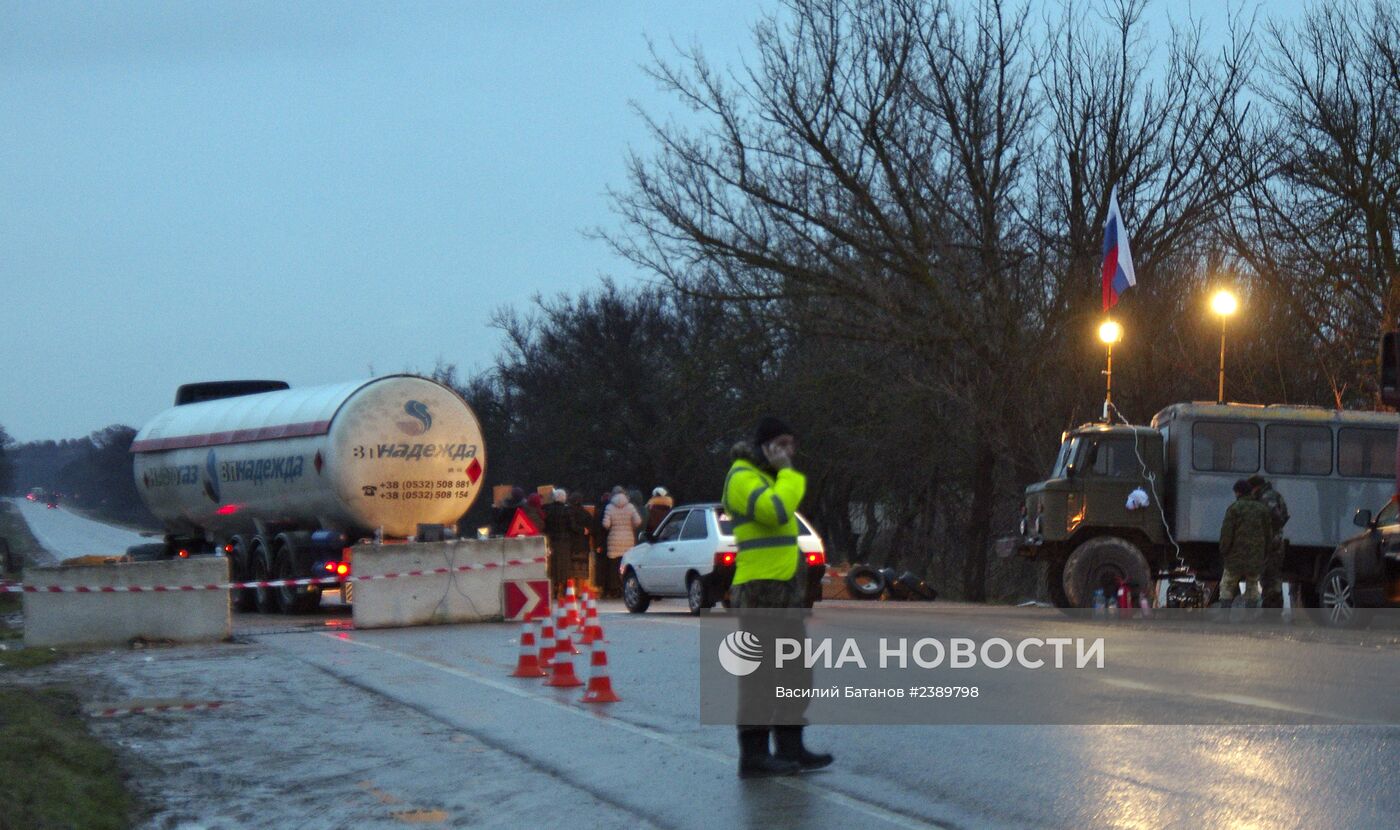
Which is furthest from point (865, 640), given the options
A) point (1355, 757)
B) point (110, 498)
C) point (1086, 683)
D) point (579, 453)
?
point (110, 498)

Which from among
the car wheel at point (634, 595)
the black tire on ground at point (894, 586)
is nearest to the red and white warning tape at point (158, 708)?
the car wheel at point (634, 595)

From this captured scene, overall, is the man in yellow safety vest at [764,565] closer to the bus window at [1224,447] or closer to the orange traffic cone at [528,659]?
the orange traffic cone at [528,659]

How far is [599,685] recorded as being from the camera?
1229cm

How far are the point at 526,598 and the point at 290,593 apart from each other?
588 cm

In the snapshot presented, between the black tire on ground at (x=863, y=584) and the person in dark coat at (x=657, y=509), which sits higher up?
the person in dark coat at (x=657, y=509)

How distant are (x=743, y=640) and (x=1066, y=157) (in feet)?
86.4

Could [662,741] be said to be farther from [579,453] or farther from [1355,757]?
[579,453]

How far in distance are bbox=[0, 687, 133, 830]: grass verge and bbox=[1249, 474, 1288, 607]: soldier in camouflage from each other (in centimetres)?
1369

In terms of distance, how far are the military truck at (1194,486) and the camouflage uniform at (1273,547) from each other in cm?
180

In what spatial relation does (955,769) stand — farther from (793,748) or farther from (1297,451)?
(1297,451)

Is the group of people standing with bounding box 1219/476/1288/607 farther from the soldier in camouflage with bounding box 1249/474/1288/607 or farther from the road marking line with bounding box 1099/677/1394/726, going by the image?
the road marking line with bounding box 1099/677/1394/726

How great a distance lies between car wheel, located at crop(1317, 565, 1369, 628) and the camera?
19.4 metres

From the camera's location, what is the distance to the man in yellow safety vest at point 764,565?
8578mm

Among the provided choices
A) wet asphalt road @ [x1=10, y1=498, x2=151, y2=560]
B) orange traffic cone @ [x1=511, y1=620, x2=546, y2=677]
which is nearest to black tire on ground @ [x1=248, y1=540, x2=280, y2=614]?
orange traffic cone @ [x1=511, y1=620, x2=546, y2=677]
